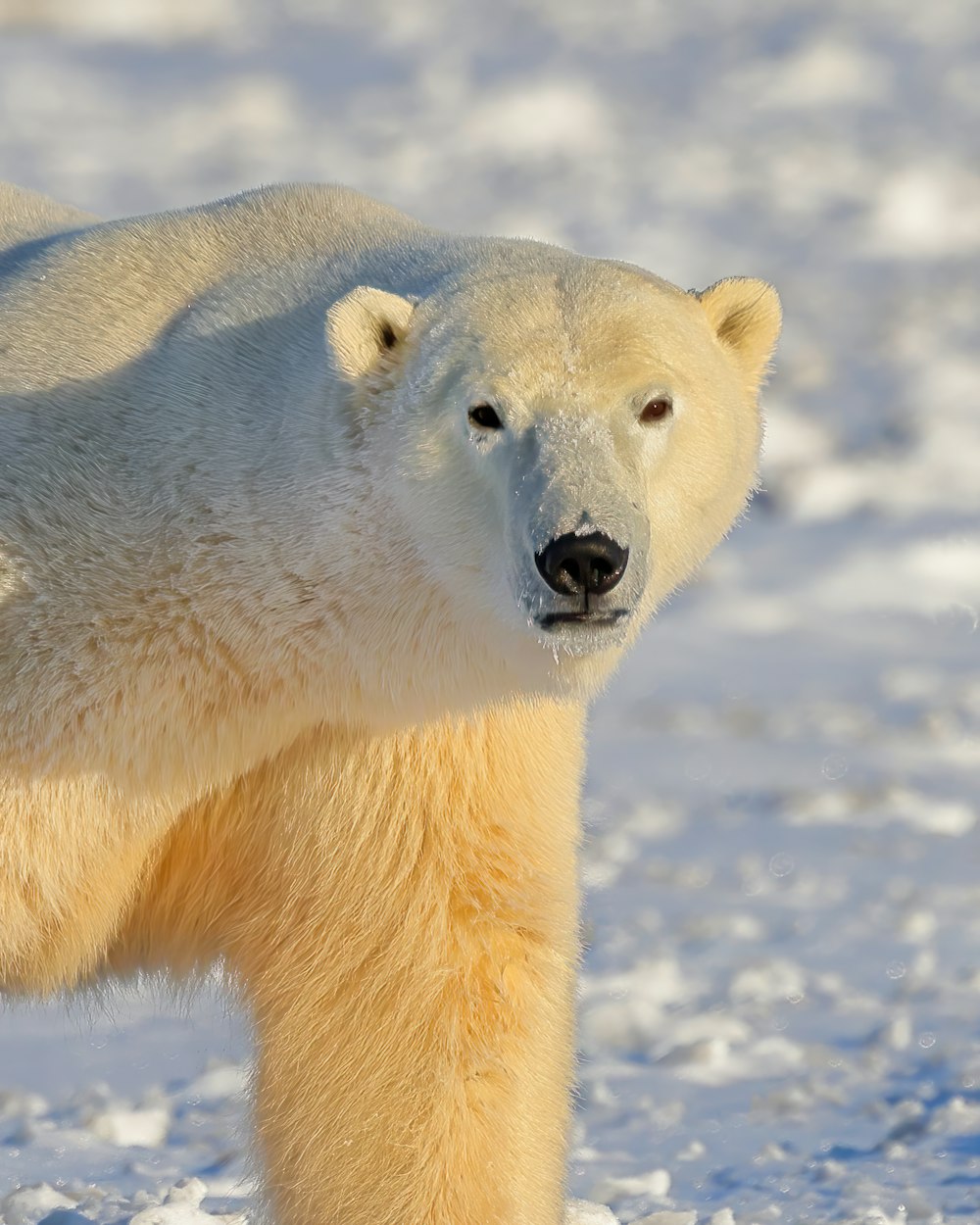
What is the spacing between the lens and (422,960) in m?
3.02

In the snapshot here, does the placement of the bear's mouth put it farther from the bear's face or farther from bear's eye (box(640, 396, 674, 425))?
bear's eye (box(640, 396, 674, 425))

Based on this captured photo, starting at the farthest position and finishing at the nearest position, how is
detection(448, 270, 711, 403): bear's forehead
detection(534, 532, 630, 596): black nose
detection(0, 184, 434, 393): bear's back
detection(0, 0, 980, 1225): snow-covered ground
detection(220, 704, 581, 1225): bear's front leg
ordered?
detection(0, 0, 980, 1225): snow-covered ground < detection(220, 704, 581, 1225): bear's front leg < detection(0, 184, 434, 393): bear's back < detection(448, 270, 711, 403): bear's forehead < detection(534, 532, 630, 596): black nose

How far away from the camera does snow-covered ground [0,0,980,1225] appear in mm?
3711

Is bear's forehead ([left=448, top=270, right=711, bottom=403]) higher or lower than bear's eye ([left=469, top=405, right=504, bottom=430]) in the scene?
higher

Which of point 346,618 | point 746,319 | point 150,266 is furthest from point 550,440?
point 150,266

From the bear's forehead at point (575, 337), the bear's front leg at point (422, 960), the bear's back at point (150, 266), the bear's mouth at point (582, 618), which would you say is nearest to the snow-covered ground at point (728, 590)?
the bear's front leg at point (422, 960)

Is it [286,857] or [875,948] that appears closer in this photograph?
[286,857]

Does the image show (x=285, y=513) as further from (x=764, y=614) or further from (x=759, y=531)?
(x=759, y=531)

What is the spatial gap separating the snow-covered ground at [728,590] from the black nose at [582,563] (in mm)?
1450

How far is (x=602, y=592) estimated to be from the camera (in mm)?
2369

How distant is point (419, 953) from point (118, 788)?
1.87 ft

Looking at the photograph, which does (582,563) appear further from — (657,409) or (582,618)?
(657,409)

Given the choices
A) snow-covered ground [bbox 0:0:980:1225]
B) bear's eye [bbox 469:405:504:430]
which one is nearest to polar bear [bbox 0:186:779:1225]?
bear's eye [bbox 469:405:504:430]

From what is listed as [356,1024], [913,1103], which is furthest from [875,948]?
[356,1024]
